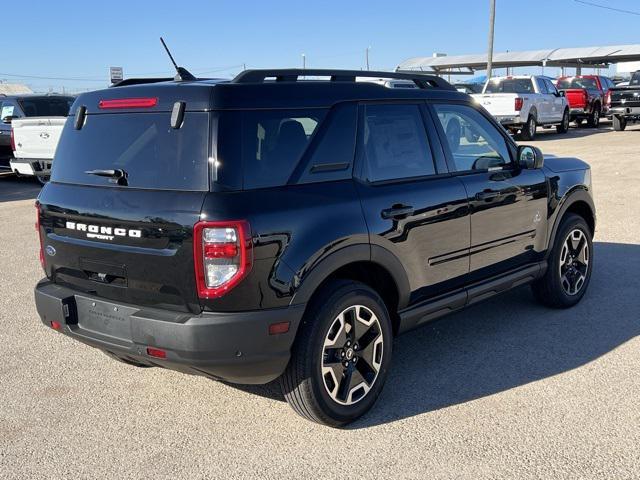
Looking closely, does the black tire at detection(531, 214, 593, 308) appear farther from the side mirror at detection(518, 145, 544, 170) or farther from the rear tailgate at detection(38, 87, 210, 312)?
the rear tailgate at detection(38, 87, 210, 312)

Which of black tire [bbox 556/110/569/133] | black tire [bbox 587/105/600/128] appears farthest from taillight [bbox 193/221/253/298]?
black tire [bbox 587/105/600/128]

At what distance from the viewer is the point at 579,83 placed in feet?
91.3

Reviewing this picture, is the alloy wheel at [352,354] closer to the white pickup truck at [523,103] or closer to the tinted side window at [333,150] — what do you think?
the tinted side window at [333,150]

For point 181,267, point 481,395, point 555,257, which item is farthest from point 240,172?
point 555,257

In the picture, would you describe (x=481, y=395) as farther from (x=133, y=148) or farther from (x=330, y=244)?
(x=133, y=148)

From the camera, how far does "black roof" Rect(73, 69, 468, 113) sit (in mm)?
3217

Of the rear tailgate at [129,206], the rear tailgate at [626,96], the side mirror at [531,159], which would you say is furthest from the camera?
the rear tailgate at [626,96]

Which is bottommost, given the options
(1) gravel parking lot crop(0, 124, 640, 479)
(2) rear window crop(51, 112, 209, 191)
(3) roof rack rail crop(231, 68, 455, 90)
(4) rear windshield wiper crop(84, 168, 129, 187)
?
(1) gravel parking lot crop(0, 124, 640, 479)

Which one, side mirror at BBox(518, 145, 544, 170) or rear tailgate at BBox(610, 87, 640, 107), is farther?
rear tailgate at BBox(610, 87, 640, 107)

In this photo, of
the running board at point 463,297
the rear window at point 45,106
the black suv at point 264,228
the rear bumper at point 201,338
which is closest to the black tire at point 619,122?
the rear window at point 45,106

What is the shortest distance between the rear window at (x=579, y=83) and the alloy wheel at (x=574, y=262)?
80.4ft

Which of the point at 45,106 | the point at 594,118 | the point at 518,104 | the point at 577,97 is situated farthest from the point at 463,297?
the point at 594,118

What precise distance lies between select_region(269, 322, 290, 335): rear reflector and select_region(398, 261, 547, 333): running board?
974 millimetres

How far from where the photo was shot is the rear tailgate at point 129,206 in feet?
10.4
